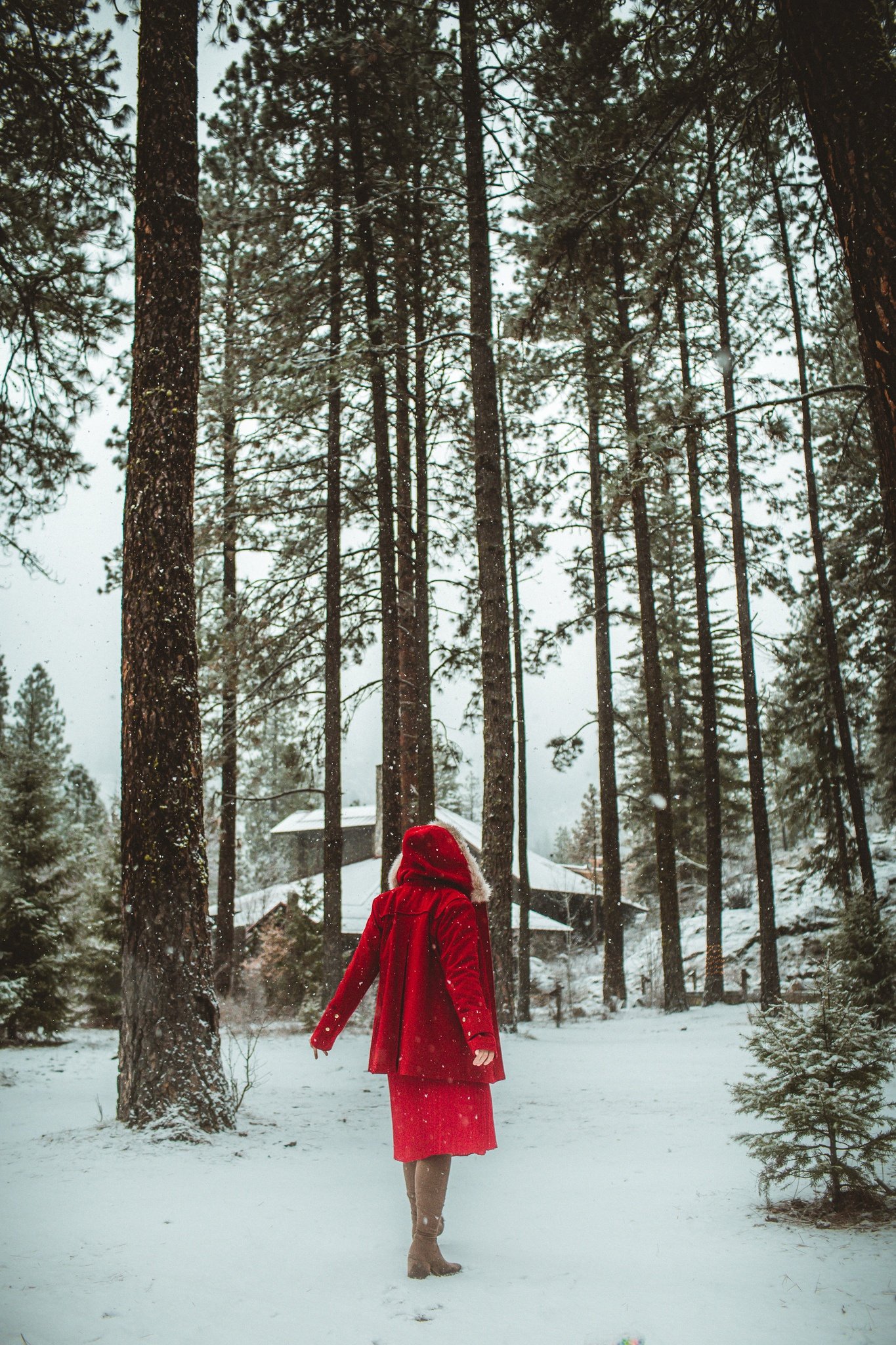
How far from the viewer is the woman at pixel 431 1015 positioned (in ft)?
10.5

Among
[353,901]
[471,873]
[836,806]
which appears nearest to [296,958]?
[353,901]

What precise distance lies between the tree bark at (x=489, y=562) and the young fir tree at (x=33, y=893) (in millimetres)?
7013

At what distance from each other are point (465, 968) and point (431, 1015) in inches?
10.7

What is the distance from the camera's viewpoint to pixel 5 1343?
245cm

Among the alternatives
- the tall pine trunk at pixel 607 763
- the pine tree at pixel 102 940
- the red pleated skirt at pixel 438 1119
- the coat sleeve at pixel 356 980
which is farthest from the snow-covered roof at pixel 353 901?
the red pleated skirt at pixel 438 1119

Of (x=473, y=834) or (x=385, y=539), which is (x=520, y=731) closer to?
(x=385, y=539)

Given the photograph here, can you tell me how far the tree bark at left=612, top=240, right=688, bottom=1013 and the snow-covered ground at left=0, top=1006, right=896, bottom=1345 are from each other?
8.87 metres

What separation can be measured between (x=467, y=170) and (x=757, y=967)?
65.4ft

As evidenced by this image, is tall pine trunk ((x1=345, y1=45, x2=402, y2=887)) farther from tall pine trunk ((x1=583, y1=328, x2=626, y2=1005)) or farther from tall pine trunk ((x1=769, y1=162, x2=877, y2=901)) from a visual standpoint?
tall pine trunk ((x1=769, y1=162, x2=877, y2=901))

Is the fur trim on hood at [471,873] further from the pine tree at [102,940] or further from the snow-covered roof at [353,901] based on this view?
the snow-covered roof at [353,901]

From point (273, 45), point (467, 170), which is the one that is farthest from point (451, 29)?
point (273, 45)

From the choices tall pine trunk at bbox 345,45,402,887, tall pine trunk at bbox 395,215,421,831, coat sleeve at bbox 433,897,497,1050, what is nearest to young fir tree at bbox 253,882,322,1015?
tall pine trunk at bbox 345,45,402,887

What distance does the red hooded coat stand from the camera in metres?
3.28

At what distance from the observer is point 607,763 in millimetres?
17172
